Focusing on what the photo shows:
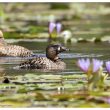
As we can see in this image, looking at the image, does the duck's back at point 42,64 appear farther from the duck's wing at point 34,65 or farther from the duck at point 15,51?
the duck at point 15,51

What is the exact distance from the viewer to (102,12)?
672 inches

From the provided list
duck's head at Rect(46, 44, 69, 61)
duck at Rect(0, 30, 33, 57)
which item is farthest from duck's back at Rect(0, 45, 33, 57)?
duck's head at Rect(46, 44, 69, 61)

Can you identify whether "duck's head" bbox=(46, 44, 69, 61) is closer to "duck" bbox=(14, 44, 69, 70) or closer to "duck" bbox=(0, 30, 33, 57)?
"duck" bbox=(14, 44, 69, 70)

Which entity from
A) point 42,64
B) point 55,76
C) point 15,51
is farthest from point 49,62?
point 15,51

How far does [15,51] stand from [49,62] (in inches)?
42.9

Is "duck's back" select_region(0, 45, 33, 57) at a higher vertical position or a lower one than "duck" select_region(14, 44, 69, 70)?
higher

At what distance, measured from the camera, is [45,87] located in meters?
5.52

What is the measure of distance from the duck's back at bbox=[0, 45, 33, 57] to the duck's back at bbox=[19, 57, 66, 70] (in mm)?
906

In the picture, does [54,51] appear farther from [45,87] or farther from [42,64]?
[45,87]

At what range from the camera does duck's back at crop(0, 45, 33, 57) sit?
7.87m

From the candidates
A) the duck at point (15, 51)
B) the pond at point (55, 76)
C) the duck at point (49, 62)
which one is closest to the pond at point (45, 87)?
the pond at point (55, 76)

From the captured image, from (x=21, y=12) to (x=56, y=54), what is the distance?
9956mm

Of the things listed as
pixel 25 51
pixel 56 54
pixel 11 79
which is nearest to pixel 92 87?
pixel 11 79

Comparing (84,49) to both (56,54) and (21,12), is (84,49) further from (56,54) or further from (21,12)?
(21,12)
